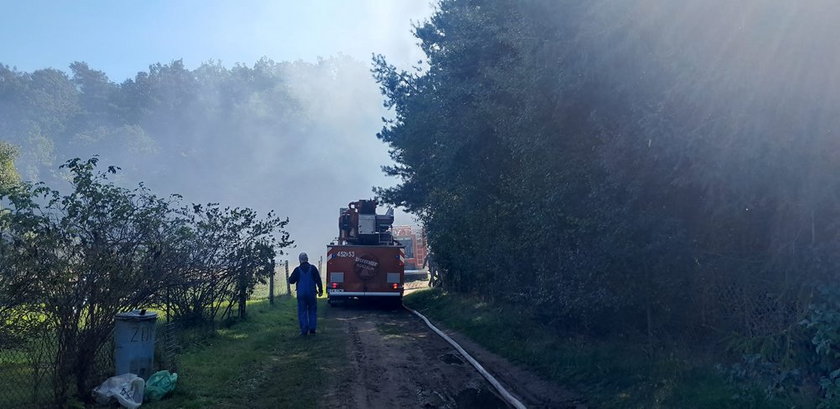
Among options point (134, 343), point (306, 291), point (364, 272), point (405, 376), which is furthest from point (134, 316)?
point (364, 272)

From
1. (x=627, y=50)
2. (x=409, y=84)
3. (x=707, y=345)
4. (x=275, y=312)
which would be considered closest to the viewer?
(x=627, y=50)

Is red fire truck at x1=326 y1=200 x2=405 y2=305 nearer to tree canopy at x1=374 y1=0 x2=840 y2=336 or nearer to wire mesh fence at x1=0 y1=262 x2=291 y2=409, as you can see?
tree canopy at x1=374 y1=0 x2=840 y2=336

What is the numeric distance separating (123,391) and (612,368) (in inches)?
246

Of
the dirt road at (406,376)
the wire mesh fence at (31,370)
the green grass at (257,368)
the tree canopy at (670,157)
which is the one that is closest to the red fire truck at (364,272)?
the green grass at (257,368)

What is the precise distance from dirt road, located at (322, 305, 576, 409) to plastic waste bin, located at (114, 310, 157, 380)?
230cm

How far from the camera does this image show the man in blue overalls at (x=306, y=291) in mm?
15164

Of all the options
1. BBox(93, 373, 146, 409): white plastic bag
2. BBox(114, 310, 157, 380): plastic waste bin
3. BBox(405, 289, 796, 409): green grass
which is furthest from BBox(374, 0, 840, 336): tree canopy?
BBox(93, 373, 146, 409): white plastic bag

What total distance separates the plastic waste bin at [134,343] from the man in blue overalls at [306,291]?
20.9ft

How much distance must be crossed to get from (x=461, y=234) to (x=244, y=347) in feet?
22.9

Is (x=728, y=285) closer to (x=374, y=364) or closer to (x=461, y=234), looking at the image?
(x=374, y=364)

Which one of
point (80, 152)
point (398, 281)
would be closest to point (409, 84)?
point (398, 281)

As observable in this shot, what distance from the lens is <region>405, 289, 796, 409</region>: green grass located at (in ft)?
25.3

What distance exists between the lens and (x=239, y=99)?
83.4 metres

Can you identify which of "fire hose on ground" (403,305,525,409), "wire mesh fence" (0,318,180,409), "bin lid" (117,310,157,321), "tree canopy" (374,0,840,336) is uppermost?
"tree canopy" (374,0,840,336)
